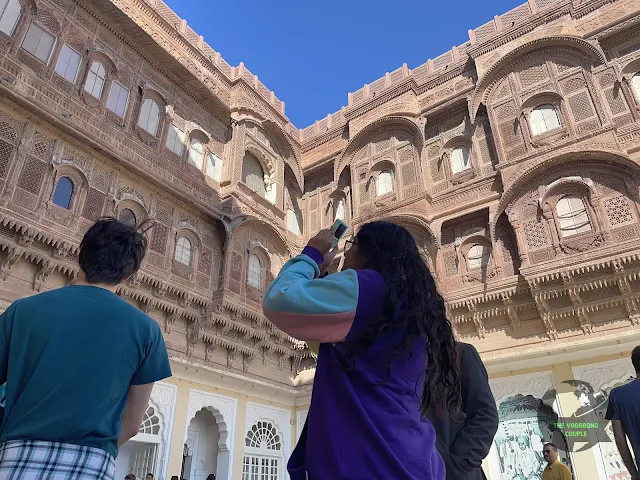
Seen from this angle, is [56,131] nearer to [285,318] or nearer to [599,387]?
[285,318]

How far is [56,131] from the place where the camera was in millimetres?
9055

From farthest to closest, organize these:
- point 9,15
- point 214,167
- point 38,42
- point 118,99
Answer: point 214,167 < point 118,99 < point 38,42 < point 9,15

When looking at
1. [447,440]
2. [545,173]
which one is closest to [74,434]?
[447,440]

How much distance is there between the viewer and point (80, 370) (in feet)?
4.82

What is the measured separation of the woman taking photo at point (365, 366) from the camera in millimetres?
1198

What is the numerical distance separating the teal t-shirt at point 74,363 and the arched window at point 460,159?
39.3 feet

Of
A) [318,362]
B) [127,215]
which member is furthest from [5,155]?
[318,362]

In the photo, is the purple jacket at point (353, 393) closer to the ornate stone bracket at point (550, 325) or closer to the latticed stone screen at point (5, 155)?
the latticed stone screen at point (5, 155)

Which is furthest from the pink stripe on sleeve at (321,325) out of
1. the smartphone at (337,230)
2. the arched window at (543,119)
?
the arched window at (543,119)

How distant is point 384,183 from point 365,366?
12714 mm

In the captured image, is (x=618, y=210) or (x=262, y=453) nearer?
(x=618, y=210)

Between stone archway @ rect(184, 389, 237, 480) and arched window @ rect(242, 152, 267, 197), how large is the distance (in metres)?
5.98

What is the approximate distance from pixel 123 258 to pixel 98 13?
11.2 m

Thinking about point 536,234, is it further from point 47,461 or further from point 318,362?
point 47,461
